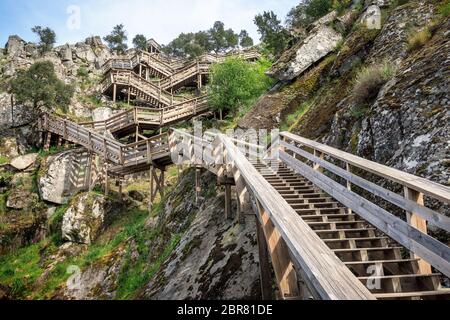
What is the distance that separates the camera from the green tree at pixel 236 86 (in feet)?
81.1

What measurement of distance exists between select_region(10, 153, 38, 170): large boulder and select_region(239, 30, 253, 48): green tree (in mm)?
55938

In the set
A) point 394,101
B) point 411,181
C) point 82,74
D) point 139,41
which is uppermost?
point 139,41

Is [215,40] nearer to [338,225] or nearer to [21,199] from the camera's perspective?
[21,199]

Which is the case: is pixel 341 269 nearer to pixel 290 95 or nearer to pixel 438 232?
pixel 438 232

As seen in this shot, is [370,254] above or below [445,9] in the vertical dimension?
below

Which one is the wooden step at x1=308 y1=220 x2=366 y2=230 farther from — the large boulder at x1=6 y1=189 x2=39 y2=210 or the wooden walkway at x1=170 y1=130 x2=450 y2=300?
the large boulder at x1=6 y1=189 x2=39 y2=210

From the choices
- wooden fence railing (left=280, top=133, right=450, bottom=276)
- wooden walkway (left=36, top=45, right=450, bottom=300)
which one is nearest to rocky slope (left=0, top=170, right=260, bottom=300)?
wooden walkway (left=36, top=45, right=450, bottom=300)

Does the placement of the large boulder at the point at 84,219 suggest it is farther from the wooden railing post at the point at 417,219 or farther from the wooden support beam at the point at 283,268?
the wooden railing post at the point at 417,219

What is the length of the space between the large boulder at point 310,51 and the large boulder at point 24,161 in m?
18.1

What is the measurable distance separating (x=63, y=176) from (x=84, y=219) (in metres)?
5.55

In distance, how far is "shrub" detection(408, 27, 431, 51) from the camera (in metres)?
9.09

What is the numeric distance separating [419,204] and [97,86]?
1635 inches

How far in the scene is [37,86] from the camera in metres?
26.6

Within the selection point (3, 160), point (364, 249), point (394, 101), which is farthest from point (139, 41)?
point (364, 249)
